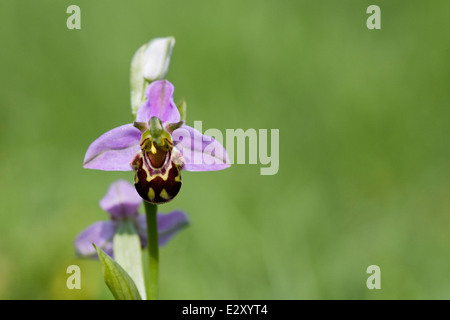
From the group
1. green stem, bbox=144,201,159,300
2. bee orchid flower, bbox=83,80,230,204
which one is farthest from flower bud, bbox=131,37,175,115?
green stem, bbox=144,201,159,300

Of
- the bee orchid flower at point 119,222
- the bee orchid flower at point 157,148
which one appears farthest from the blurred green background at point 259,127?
the bee orchid flower at point 157,148

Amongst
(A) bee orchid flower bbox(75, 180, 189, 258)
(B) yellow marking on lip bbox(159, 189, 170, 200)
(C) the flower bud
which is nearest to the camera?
(B) yellow marking on lip bbox(159, 189, 170, 200)

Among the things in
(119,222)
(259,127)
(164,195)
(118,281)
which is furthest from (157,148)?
(259,127)

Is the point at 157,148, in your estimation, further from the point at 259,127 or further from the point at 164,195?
the point at 259,127

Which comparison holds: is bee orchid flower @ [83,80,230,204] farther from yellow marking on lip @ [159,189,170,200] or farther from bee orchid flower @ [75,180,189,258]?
bee orchid flower @ [75,180,189,258]

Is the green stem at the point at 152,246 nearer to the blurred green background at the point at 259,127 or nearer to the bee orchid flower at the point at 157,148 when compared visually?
the bee orchid flower at the point at 157,148
